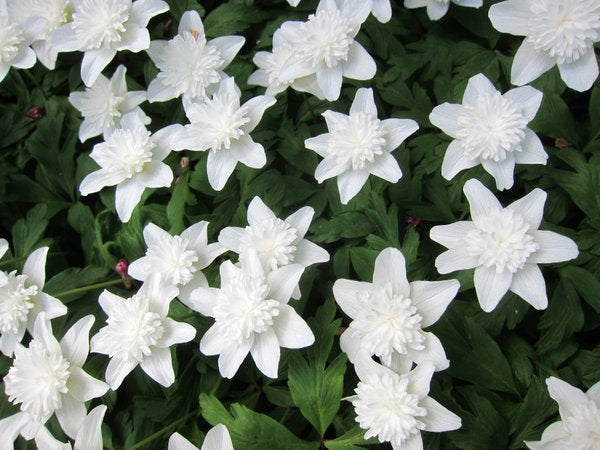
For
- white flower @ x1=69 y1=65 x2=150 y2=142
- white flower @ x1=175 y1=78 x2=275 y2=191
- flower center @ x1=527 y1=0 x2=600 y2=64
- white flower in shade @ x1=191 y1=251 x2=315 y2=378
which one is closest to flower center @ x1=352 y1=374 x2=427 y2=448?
white flower in shade @ x1=191 y1=251 x2=315 y2=378

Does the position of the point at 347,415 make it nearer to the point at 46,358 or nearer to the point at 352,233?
the point at 352,233

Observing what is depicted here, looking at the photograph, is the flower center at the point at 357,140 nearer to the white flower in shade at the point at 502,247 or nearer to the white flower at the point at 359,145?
the white flower at the point at 359,145

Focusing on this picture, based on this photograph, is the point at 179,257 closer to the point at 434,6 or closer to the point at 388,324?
the point at 388,324

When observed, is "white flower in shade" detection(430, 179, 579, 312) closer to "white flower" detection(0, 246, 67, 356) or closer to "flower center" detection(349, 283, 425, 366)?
"flower center" detection(349, 283, 425, 366)

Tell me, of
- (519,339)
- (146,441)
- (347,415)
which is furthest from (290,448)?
(519,339)

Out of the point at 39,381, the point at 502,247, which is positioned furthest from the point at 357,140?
the point at 39,381

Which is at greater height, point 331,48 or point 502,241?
point 331,48

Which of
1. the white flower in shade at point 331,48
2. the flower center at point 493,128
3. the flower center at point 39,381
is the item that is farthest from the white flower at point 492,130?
the flower center at point 39,381
